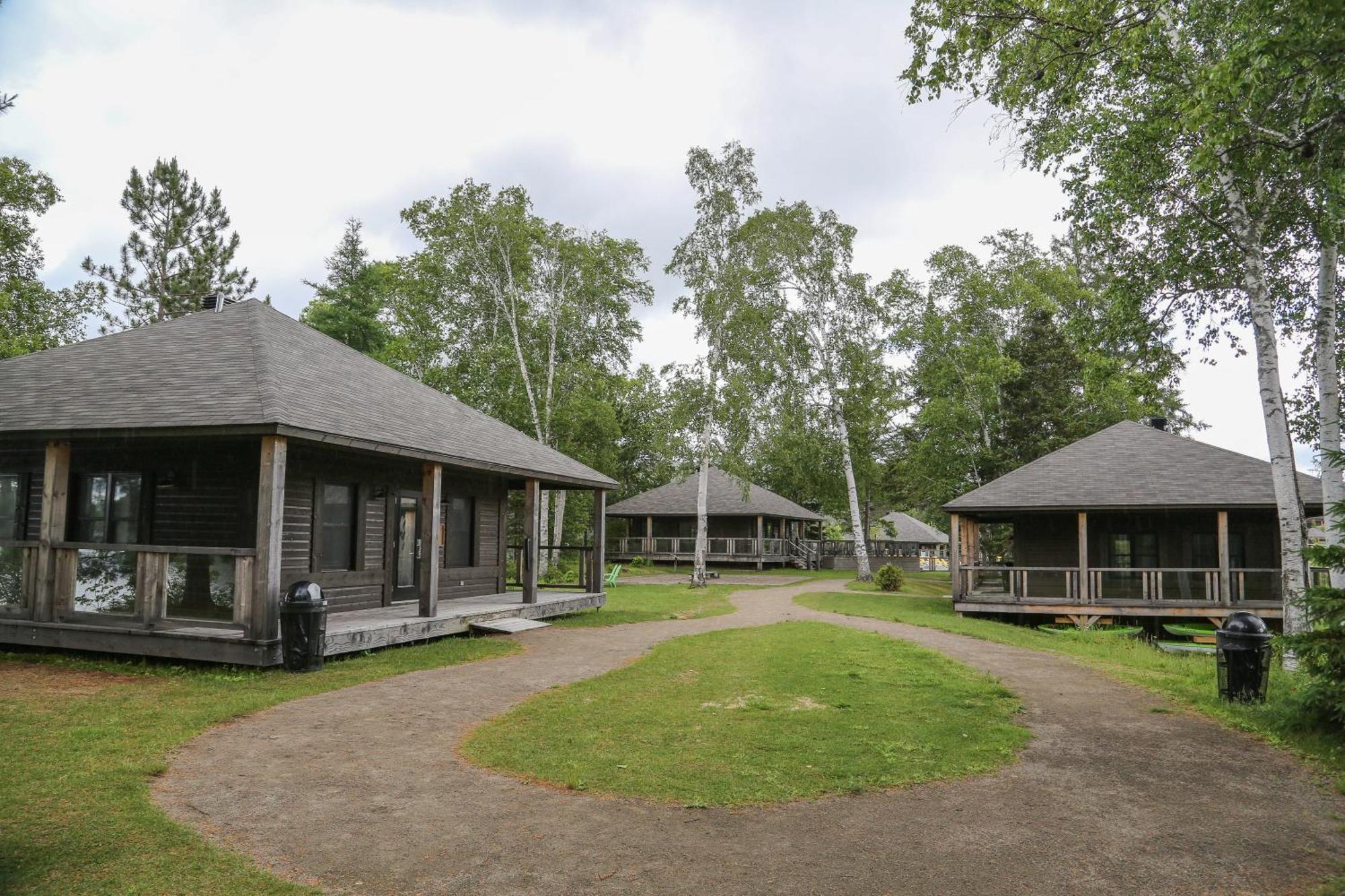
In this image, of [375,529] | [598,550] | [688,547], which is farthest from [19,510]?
[688,547]

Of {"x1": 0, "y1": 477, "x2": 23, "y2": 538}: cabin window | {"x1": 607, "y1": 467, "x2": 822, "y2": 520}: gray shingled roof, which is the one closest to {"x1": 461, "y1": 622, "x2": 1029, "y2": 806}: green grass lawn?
{"x1": 0, "y1": 477, "x2": 23, "y2": 538}: cabin window

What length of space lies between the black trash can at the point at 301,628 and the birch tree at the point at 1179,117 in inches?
390

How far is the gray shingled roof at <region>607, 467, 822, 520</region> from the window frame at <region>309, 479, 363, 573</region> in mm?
27158

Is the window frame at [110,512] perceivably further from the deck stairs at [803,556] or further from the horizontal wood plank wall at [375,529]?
the deck stairs at [803,556]

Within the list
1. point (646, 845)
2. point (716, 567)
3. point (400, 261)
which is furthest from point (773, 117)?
point (716, 567)

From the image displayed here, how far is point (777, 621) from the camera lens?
17953mm

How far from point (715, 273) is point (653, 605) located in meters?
12.8

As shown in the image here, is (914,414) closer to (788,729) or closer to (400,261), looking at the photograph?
(400,261)

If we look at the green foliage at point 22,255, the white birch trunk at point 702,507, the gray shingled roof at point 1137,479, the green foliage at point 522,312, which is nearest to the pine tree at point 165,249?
the green foliage at point 22,255

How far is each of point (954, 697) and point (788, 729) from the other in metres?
2.83

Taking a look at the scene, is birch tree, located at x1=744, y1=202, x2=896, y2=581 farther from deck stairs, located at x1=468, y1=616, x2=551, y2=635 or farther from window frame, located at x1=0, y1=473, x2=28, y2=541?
window frame, located at x1=0, y1=473, x2=28, y2=541

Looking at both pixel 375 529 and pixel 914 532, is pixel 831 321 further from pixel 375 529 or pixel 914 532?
pixel 914 532

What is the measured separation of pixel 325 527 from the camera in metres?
13.2

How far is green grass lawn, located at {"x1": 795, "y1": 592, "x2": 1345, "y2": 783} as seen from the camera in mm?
7156
